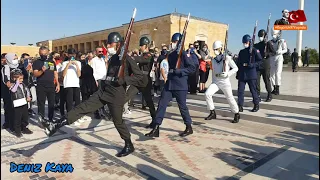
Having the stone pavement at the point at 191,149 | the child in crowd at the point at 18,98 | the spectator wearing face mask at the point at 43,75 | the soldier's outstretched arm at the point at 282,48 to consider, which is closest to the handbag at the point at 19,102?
the child in crowd at the point at 18,98

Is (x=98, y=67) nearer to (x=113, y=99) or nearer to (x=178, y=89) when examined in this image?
(x=178, y=89)

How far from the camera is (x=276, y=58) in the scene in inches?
303

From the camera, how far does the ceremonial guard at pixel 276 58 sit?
7594 millimetres

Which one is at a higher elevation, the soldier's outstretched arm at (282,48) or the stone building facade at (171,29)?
the stone building facade at (171,29)

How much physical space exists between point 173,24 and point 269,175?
31.4 m

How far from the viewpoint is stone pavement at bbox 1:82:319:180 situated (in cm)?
357

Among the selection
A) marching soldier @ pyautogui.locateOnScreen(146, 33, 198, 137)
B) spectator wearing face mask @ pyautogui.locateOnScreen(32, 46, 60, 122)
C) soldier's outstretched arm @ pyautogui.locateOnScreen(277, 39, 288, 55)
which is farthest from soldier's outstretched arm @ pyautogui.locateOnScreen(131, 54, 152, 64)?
soldier's outstretched arm @ pyautogui.locateOnScreen(277, 39, 288, 55)

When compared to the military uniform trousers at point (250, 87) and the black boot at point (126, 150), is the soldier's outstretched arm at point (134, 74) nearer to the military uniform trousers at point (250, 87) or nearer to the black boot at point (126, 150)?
the black boot at point (126, 150)

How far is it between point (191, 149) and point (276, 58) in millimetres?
4617

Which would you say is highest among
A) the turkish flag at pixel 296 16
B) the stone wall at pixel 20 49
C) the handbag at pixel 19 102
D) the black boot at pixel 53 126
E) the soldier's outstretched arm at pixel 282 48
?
the stone wall at pixel 20 49

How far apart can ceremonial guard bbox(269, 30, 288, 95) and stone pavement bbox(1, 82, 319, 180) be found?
1.02 m

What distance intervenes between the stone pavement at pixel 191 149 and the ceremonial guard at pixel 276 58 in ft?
3.34

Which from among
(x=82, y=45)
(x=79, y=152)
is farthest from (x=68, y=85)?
(x=82, y=45)

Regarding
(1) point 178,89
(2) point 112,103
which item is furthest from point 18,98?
(1) point 178,89
